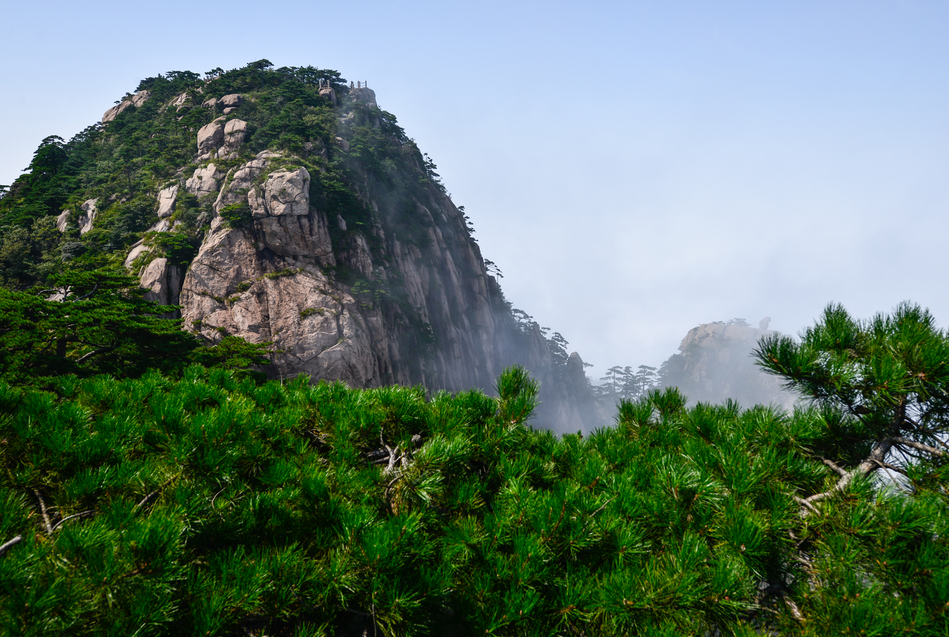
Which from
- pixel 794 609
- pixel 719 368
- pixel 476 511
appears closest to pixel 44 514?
pixel 476 511

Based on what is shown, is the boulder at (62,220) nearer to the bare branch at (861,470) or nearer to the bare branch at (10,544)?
the bare branch at (10,544)

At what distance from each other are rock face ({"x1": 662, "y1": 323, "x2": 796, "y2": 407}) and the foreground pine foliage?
Result: 70756 millimetres

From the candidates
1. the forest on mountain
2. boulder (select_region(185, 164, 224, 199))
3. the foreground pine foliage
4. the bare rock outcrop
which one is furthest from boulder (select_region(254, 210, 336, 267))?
the bare rock outcrop

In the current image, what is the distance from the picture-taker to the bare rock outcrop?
40.4 metres

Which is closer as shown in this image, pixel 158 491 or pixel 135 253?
pixel 158 491

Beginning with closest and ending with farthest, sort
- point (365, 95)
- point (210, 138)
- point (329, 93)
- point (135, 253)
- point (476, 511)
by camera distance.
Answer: point (476, 511) < point (135, 253) < point (210, 138) < point (329, 93) < point (365, 95)

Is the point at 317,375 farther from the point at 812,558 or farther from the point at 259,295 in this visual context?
the point at 812,558

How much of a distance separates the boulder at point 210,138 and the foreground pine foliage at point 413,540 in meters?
31.6

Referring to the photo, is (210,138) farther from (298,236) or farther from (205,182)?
(298,236)

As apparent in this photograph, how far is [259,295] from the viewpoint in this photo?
22.2 meters

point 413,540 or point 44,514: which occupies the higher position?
point 44,514

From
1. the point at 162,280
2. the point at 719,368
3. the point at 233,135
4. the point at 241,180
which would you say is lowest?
the point at 162,280

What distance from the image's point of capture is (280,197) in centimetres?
2305

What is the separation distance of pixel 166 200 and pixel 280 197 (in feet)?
24.5
